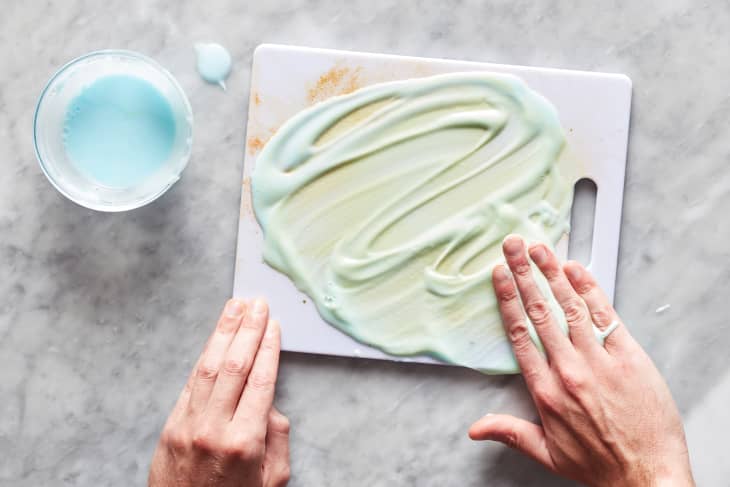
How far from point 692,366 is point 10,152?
982mm

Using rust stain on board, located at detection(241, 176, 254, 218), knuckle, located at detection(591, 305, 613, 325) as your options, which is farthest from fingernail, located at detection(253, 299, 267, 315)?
knuckle, located at detection(591, 305, 613, 325)

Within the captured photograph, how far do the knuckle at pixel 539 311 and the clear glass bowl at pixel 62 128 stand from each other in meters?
0.49

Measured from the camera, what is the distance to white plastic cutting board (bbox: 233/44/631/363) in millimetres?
1028

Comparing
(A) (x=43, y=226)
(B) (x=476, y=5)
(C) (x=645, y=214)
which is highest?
(B) (x=476, y=5)

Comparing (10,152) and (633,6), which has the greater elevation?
(633,6)

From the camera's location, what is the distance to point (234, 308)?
3.35 feet

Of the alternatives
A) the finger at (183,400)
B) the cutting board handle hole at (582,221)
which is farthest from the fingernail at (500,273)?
the finger at (183,400)

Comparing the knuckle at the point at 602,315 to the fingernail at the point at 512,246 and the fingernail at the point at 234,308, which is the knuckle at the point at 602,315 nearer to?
the fingernail at the point at 512,246

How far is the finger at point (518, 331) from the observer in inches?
39.4

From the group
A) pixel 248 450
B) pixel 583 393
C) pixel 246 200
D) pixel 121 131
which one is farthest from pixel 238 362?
pixel 583 393

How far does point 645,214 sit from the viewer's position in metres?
1.06

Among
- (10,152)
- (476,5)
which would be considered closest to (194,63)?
(10,152)

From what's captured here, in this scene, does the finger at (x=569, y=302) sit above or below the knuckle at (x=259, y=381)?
above

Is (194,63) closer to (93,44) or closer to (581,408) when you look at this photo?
(93,44)
